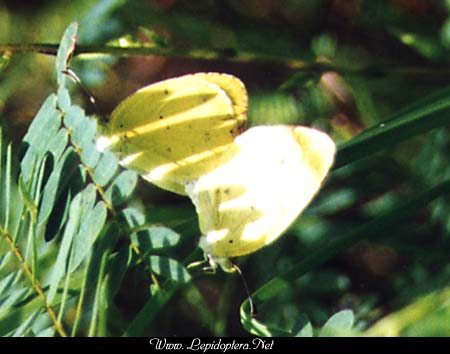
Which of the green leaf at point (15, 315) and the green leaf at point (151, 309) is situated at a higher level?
the green leaf at point (15, 315)

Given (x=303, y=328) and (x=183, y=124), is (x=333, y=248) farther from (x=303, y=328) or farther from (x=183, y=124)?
(x=183, y=124)

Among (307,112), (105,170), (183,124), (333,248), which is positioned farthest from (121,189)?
(307,112)

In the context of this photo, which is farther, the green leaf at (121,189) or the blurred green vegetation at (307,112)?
the blurred green vegetation at (307,112)

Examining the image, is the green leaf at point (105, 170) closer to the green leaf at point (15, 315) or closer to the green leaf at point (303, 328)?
the green leaf at point (15, 315)

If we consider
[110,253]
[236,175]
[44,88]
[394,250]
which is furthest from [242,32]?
[110,253]

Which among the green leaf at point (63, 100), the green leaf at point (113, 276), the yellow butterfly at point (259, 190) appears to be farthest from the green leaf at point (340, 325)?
the green leaf at point (63, 100)

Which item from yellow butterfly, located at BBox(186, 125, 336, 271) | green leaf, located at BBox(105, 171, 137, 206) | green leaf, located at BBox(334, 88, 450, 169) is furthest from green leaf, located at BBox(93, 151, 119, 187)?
green leaf, located at BBox(334, 88, 450, 169)
